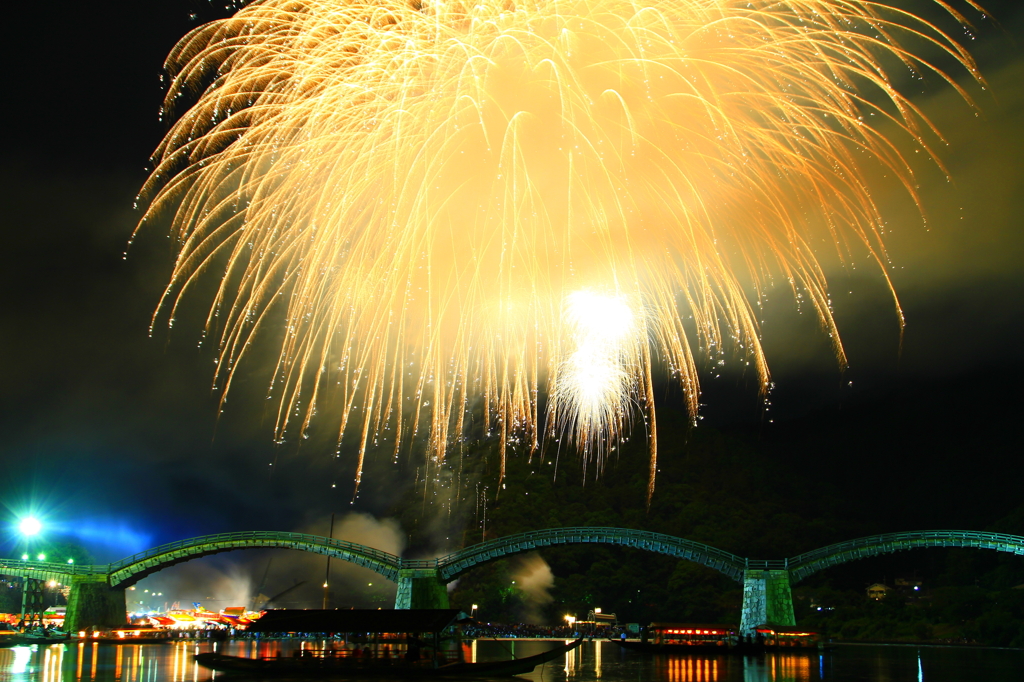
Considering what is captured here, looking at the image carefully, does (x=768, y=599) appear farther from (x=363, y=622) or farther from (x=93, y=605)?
(x=93, y=605)

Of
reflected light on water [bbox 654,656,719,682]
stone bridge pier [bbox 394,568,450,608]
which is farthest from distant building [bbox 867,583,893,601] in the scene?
stone bridge pier [bbox 394,568,450,608]

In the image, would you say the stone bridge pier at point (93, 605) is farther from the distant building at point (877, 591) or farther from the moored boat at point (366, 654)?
the distant building at point (877, 591)

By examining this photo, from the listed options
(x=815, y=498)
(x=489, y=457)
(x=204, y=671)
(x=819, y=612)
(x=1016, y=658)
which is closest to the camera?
(x=204, y=671)

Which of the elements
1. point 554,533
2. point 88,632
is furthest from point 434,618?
point 88,632

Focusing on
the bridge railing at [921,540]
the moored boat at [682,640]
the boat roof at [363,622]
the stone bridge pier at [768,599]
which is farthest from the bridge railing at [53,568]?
the bridge railing at [921,540]

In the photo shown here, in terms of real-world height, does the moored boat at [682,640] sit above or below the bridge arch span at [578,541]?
below

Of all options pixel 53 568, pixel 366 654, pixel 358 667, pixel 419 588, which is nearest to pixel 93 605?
pixel 53 568

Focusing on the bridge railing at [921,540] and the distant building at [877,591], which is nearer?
the bridge railing at [921,540]

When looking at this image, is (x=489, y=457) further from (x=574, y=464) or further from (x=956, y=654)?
(x=956, y=654)
